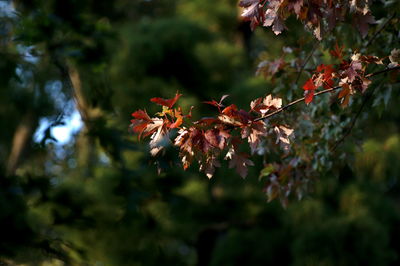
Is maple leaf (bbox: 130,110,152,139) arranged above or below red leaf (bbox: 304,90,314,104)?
below

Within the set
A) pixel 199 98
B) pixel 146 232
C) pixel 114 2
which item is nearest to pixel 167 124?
pixel 146 232

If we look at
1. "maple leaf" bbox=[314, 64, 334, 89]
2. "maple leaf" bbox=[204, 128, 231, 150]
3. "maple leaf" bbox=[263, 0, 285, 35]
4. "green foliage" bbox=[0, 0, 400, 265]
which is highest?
"green foliage" bbox=[0, 0, 400, 265]

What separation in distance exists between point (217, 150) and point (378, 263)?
4781mm

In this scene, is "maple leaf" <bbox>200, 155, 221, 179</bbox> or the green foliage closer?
"maple leaf" <bbox>200, 155, 221, 179</bbox>

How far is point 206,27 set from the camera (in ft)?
28.7

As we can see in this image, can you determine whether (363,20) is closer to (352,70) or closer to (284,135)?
(352,70)

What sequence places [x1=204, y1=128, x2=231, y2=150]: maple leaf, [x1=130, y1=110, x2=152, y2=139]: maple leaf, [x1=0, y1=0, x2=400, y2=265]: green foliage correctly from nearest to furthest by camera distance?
[x1=204, y1=128, x2=231, y2=150]: maple leaf
[x1=130, y1=110, x2=152, y2=139]: maple leaf
[x1=0, y1=0, x2=400, y2=265]: green foliage

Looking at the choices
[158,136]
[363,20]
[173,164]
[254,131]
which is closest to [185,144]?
[158,136]

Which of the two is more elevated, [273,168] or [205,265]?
[205,265]

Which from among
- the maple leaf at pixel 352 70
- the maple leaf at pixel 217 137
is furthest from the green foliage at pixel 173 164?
the maple leaf at pixel 352 70

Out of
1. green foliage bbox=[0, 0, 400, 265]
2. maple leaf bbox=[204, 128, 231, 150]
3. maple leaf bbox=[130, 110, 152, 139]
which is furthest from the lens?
green foliage bbox=[0, 0, 400, 265]

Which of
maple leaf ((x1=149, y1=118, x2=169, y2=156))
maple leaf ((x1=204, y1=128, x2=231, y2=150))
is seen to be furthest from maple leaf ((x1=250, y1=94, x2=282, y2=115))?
maple leaf ((x1=149, y1=118, x2=169, y2=156))

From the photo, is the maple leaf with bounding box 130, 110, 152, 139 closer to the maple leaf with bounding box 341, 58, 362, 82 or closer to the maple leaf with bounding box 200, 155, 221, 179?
the maple leaf with bounding box 200, 155, 221, 179

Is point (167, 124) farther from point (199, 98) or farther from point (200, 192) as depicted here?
point (199, 98)
